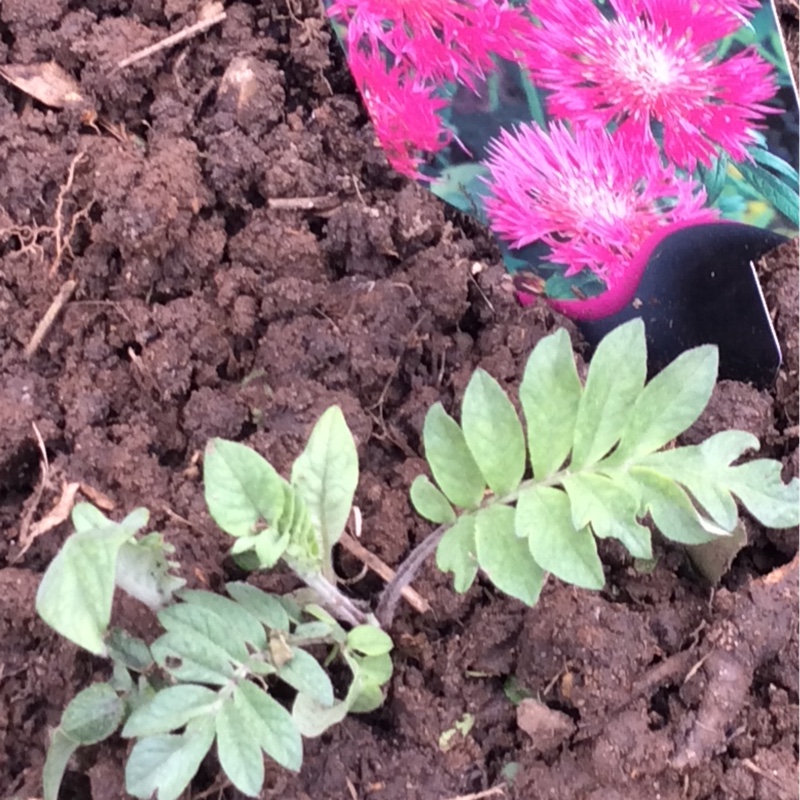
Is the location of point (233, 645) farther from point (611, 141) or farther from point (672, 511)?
point (611, 141)

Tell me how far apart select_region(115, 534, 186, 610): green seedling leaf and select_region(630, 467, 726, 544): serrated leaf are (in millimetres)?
394

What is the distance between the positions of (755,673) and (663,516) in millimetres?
310

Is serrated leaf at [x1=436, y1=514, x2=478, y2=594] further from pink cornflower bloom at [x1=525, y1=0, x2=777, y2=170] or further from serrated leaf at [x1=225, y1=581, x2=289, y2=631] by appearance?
pink cornflower bloom at [x1=525, y1=0, x2=777, y2=170]

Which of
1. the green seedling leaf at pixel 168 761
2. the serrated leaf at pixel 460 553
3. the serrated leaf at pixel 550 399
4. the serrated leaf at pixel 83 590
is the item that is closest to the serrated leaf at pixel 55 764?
the green seedling leaf at pixel 168 761

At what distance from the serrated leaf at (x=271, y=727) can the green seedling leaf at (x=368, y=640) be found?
0.10 metres

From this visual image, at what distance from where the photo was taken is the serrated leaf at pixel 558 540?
67 centimetres

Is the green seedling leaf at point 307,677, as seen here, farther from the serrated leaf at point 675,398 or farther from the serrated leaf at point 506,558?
the serrated leaf at point 675,398

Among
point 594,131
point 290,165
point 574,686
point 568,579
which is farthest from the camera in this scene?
point 290,165

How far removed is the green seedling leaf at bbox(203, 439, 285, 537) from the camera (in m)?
0.70

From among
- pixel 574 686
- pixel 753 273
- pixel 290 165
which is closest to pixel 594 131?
pixel 753 273

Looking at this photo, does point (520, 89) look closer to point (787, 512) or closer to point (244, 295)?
point (244, 295)

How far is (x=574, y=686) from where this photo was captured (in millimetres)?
858

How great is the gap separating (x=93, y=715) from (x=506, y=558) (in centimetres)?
38

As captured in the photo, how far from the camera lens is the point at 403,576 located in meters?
0.83
